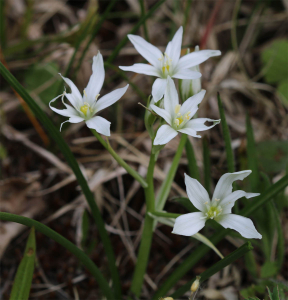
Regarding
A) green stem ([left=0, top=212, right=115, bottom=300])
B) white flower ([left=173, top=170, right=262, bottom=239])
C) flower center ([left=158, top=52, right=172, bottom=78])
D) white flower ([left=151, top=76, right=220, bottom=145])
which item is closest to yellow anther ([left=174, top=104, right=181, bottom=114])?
white flower ([left=151, top=76, right=220, bottom=145])

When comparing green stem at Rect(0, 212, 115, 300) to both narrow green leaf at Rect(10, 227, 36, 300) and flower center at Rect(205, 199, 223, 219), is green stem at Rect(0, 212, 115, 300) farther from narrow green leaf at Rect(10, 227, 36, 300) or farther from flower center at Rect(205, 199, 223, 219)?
flower center at Rect(205, 199, 223, 219)

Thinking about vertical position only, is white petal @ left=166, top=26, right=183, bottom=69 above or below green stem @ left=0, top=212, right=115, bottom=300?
above

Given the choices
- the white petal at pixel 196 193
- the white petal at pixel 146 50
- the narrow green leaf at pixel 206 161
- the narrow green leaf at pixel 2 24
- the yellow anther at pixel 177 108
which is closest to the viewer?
the white petal at pixel 196 193

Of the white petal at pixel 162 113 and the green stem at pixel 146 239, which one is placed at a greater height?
the white petal at pixel 162 113

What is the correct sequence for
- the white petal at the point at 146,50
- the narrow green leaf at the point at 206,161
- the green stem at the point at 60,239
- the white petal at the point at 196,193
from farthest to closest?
the narrow green leaf at the point at 206,161 < the white petal at the point at 146,50 < the white petal at the point at 196,193 < the green stem at the point at 60,239

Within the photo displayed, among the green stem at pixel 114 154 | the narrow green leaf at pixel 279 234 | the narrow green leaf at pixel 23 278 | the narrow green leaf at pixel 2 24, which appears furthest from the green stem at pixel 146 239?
the narrow green leaf at pixel 2 24

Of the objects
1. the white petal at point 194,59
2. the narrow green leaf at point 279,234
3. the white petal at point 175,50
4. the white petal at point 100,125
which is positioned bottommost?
the narrow green leaf at point 279,234

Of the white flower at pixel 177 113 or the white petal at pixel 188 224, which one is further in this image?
the white flower at pixel 177 113

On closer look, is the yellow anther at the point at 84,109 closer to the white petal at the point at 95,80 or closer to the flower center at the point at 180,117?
the white petal at the point at 95,80
